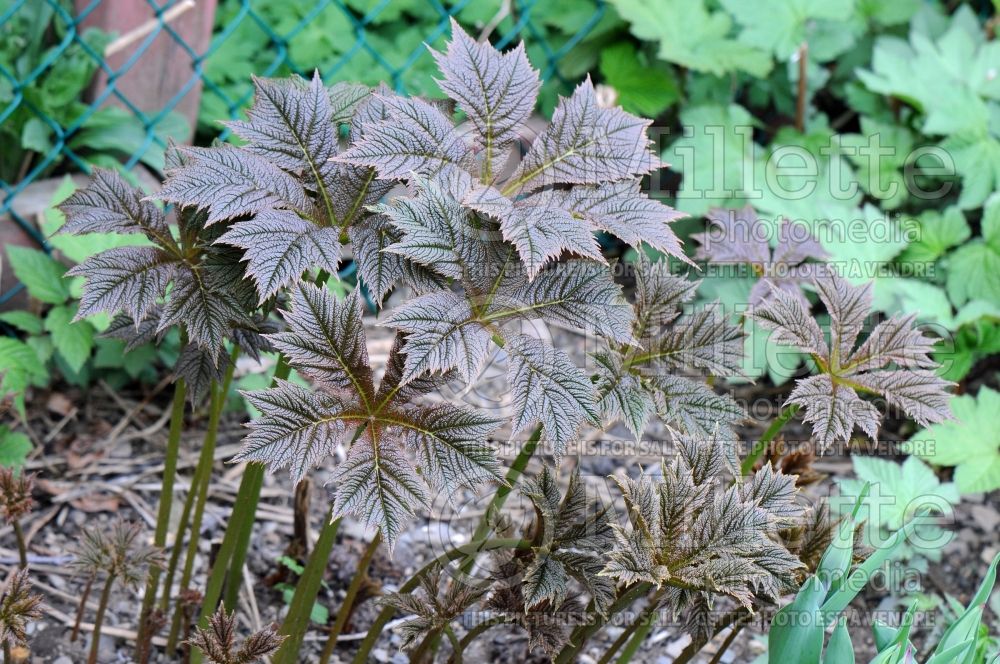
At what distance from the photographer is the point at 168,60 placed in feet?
8.46

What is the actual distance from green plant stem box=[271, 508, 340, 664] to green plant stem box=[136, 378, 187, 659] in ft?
0.76

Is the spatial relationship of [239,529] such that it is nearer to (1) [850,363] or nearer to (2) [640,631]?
(2) [640,631]

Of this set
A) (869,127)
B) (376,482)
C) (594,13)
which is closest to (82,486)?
(376,482)

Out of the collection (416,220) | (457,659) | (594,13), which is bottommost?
(457,659)

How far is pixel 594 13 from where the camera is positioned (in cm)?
306

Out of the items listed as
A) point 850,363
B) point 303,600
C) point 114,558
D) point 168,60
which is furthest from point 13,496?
point 168,60

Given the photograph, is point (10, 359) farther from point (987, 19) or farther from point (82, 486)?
point (987, 19)

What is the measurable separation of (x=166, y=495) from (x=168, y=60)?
4.56 ft

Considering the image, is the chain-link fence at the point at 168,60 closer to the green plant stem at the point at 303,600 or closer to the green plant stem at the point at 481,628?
the green plant stem at the point at 303,600

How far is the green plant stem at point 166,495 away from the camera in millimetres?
1547

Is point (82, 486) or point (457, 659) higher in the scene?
point (82, 486)

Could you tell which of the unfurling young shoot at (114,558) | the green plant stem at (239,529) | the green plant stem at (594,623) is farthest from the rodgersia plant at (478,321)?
the unfurling young shoot at (114,558)

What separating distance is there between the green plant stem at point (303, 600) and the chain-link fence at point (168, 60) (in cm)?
110

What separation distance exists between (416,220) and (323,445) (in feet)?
0.94
